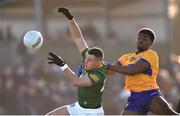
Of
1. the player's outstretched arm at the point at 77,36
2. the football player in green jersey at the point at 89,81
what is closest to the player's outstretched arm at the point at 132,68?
the football player in green jersey at the point at 89,81

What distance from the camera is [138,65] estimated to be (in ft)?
33.9

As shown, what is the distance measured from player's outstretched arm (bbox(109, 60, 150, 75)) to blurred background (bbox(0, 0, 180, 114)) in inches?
197

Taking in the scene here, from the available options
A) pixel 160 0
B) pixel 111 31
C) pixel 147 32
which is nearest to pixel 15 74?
pixel 111 31

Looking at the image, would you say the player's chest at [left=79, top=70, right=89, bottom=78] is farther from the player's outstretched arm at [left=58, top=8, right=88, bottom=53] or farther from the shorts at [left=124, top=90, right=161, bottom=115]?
the shorts at [left=124, top=90, right=161, bottom=115]

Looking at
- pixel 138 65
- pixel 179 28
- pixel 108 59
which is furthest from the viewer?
pixel 179 28

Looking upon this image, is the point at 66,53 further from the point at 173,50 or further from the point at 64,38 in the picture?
the point at 173,50

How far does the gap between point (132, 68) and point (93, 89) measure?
63 centimetres

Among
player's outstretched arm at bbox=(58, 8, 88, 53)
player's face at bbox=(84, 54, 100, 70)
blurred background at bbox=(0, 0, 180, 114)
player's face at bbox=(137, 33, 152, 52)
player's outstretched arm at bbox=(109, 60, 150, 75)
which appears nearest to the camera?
player's face at bbox=(84, 54, 100, 70)

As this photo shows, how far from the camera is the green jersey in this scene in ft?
32.8

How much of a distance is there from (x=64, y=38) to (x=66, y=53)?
13.4 inches

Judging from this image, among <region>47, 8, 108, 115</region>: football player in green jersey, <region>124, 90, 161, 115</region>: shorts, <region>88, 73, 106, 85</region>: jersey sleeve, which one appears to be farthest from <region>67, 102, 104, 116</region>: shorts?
<region>124, 90, 161, 115</region>: shorts

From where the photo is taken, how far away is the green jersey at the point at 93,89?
9986 millimetres

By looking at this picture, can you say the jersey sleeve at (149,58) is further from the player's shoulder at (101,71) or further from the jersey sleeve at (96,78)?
the jersey sleeve at (96,78)

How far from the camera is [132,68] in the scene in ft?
33.8
